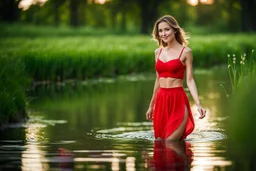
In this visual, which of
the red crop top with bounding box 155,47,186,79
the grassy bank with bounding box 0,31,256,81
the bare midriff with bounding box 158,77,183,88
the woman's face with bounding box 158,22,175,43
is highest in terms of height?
the woman's face with bounding box 158,22,175,43

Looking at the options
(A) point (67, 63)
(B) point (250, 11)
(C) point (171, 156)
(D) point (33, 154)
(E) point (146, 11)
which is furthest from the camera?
(E) point (146, 11)

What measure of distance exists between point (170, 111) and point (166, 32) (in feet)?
2.98

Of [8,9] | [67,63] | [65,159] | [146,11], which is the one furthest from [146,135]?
[146,11]

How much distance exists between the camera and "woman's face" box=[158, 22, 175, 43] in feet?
A: 35.6

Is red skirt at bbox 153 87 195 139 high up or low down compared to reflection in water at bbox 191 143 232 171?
up

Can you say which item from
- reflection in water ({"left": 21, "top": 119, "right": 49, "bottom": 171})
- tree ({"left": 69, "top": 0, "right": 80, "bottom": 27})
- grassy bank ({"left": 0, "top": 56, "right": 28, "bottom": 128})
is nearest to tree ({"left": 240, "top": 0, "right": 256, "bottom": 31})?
tree ({"left": 69, "top": 0, "right": 80, "bottom": 27})

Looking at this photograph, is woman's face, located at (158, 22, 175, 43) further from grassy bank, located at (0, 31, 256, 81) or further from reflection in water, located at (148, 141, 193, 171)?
grassy bank, located at (0, 31, 256, 81)

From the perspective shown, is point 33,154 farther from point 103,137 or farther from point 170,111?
point 103,137

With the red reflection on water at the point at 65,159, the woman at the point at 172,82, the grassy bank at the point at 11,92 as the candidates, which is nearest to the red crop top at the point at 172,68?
the woman at the point at 172,82

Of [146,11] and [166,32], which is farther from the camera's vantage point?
[146,11]

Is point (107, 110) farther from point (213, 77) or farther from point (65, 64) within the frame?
point (213, 77)

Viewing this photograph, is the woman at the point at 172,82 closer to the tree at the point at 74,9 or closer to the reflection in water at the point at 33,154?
the reflection in water at the point at 33,154

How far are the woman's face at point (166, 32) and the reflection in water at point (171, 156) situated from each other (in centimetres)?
119

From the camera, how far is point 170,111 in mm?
10938
